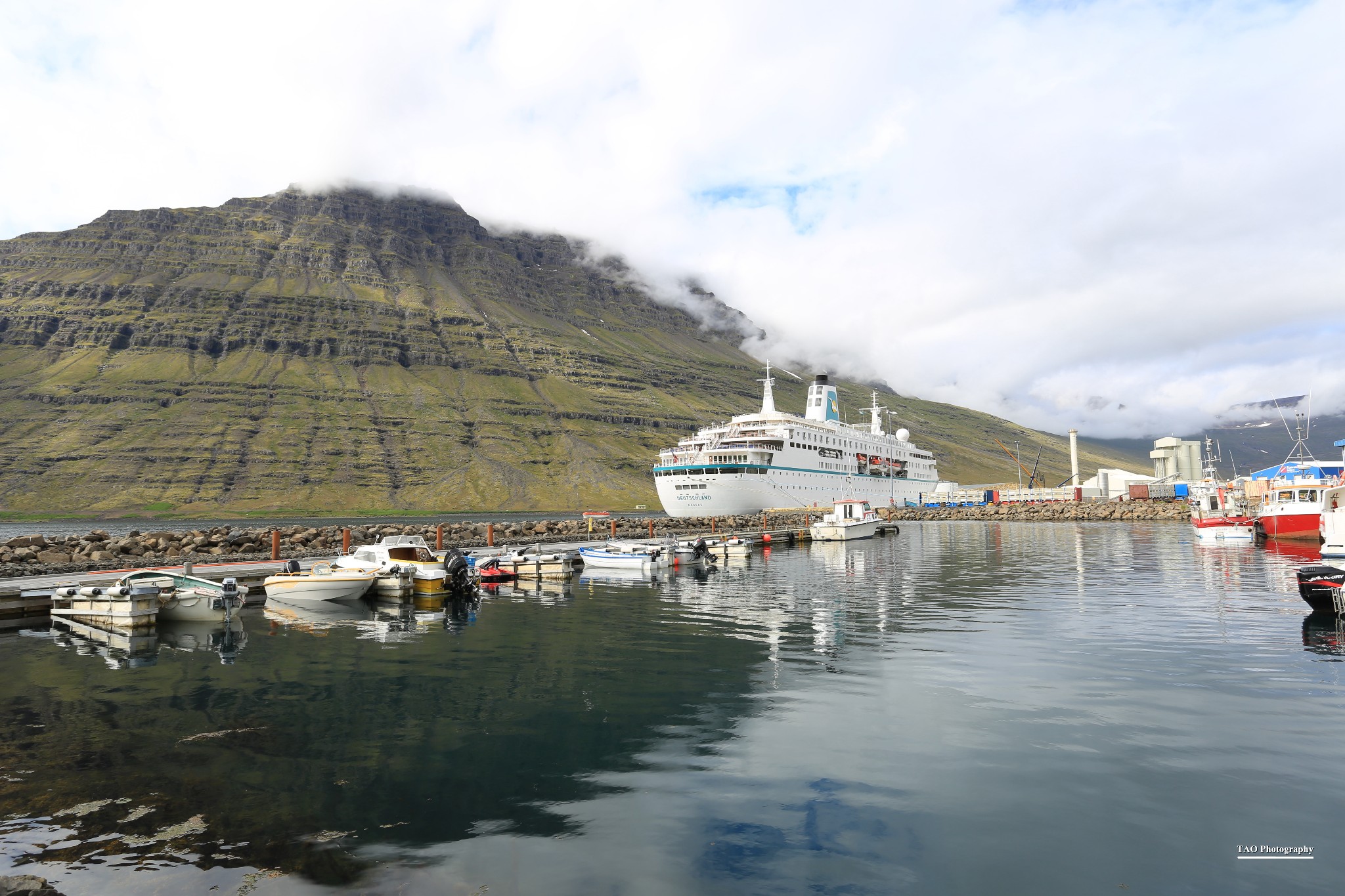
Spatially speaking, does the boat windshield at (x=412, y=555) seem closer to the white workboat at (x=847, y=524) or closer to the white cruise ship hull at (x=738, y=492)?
the white workboat at (x=847, y=524)

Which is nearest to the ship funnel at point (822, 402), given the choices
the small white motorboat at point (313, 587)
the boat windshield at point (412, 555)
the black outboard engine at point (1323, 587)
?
the boat windshield at point (412, 555)

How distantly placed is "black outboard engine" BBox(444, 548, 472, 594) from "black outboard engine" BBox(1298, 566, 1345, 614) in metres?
40.9

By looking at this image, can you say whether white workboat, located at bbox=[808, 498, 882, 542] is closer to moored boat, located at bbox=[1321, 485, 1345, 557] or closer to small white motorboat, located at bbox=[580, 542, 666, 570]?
small white motorboat, located at bbox=[580, 542, 666, 570]

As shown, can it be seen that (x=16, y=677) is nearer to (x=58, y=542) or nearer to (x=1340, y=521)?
(x=58, y=542)

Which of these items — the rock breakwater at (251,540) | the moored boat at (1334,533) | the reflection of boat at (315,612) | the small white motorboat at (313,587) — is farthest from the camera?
the rock breakwater at (251,540)

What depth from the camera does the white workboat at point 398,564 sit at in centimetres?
4088

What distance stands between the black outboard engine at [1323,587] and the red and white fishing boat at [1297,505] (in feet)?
161

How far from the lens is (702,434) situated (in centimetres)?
13200

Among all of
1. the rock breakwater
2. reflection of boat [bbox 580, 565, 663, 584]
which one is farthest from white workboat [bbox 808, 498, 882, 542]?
reflection of boat [bbox 580, 565, 663, 584]

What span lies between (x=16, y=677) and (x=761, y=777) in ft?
79.9

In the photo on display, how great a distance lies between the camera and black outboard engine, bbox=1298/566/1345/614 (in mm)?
28906

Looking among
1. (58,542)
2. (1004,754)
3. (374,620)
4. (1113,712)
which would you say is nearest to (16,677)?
(374,620)

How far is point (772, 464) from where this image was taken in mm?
122062

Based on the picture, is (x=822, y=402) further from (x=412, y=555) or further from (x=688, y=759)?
(x=688, y=759)
